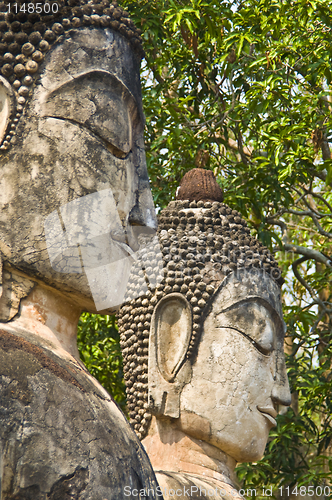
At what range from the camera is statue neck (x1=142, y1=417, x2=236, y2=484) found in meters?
3.22

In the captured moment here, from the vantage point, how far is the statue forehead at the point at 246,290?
337cm

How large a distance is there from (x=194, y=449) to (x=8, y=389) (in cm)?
177

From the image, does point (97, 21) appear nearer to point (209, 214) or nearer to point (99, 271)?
point (99, 271)

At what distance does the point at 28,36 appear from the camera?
219 cm

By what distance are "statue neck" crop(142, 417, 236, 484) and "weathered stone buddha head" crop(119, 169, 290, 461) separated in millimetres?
59

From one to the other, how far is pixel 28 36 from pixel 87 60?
0.75 ft

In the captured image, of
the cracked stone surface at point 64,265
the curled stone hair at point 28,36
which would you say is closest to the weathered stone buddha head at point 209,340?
the cracked stone surface at point 64,265

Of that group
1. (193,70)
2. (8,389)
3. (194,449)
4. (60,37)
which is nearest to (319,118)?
(193,70)

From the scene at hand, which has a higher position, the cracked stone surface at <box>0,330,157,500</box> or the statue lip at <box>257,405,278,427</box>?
the statue lip at <box>257,405,278,427</box>

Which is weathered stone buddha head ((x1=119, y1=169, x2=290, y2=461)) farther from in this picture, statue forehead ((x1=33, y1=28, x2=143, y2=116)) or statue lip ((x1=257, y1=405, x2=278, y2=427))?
statue forehead ((x1=33, y1=28, x2=143, y2=116))

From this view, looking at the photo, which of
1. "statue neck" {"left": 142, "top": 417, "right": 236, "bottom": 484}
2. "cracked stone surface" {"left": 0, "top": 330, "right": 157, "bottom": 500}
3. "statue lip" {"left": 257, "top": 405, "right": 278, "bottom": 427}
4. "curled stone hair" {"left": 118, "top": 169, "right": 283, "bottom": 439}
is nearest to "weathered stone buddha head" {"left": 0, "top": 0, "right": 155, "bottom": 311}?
"cracked stone surface" {"left": 0, "top": 330, "right": 157, "bottom": 500}

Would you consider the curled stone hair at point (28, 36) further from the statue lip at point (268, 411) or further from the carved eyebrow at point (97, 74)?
the statue lip at point (268, 411)

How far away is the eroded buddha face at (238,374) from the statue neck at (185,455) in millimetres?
64

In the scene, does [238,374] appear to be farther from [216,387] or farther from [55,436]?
[55,436]
